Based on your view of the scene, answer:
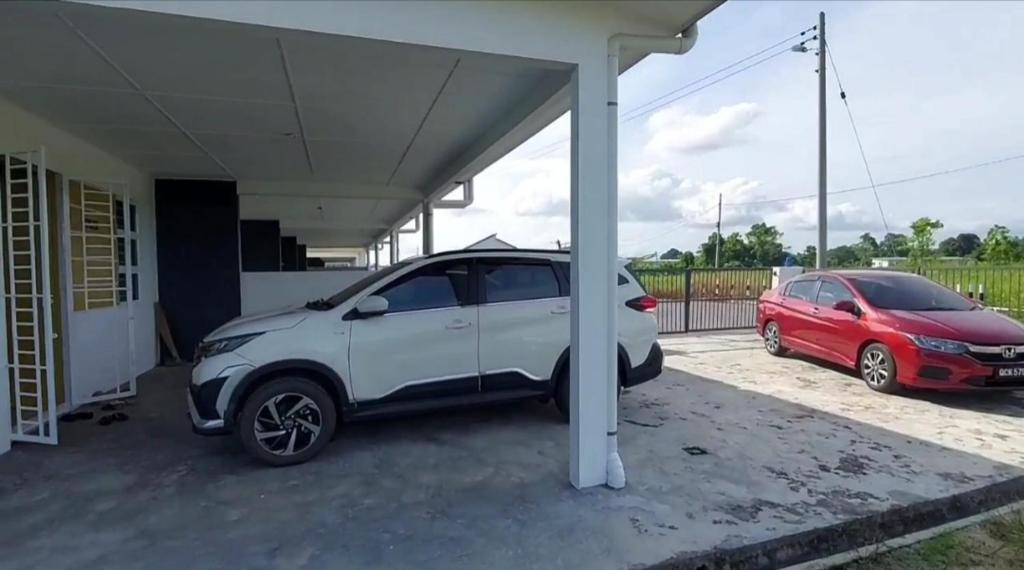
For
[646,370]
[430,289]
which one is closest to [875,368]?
[646,370]

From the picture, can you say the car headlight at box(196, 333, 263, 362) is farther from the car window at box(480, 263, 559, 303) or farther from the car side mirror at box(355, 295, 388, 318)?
the car window at box(480, 263, 559, 303)

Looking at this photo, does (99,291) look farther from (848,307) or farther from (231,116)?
(848,307)

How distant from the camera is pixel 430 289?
4617 millimetres

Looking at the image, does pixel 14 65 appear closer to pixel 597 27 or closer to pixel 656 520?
pixel 597 27

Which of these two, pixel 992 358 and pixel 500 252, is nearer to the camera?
pixel 500 252

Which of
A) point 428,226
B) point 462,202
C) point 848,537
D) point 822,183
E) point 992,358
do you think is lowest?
point 848,537

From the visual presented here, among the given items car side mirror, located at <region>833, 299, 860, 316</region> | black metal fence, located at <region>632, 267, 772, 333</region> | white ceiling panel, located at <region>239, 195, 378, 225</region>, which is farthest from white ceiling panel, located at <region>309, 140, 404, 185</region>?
car side mirror, located at <region>833, 299, 860, 316</region>

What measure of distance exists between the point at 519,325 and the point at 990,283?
37.3 ft

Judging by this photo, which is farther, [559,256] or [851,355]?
[851,355]

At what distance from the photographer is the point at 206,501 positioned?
3385 mm

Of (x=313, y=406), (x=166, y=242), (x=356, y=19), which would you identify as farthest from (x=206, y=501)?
(x=166, y=242)

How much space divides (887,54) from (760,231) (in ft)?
104

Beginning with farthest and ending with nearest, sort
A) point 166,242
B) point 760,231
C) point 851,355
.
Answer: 1. point 760,231
2. point 166,242
3. point 851,355

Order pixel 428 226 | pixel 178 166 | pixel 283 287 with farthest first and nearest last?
pixel 428 226, pixel 283 287, pixel 178 166
